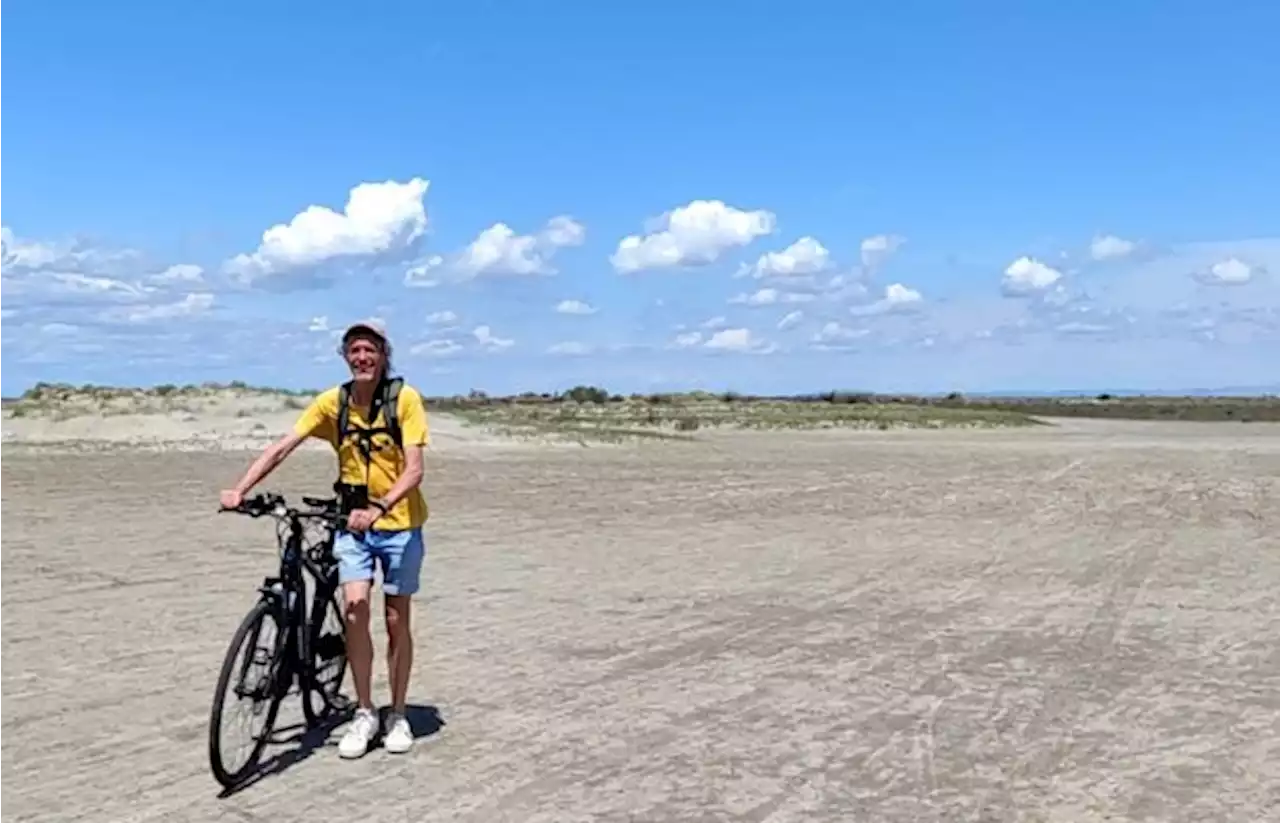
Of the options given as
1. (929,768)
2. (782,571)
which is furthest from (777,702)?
(782,571)

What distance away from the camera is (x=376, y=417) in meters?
6.71

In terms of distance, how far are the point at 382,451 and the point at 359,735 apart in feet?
4.79

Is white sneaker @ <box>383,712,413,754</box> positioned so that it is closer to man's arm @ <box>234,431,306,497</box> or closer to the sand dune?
man's arm @ <box>234,431,306,497</box>

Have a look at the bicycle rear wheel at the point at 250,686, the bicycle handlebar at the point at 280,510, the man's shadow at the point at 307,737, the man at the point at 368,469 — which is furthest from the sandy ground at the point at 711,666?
the bicycle handlebar at the point at 280,510

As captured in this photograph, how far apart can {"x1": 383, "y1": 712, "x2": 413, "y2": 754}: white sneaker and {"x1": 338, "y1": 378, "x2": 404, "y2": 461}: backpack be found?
4.61 feet

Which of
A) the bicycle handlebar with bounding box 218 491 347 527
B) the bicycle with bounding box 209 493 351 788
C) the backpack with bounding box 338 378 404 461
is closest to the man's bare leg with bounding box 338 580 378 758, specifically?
the bicycle with bounding box 209 493 351 788

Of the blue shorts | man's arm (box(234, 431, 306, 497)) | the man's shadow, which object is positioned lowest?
the man's shadow

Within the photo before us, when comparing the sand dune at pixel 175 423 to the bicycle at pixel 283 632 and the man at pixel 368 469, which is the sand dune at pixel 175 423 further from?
the man at pixel 368 469

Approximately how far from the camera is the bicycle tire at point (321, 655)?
22.6 feet

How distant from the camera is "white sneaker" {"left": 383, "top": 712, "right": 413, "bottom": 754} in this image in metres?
6.98

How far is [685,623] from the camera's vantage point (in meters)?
11.1

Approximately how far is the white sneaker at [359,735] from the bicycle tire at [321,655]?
0.92ft

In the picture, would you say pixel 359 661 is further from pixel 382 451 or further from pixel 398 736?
pixel 382 451

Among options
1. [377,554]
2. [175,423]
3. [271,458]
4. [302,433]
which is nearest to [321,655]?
[377,554]
